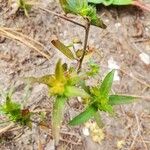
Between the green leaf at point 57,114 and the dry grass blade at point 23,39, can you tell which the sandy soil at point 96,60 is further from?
the green leaf at point 57,114

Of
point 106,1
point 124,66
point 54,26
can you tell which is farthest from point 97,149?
point 106,1

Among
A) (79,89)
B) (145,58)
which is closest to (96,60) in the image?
(145,58)

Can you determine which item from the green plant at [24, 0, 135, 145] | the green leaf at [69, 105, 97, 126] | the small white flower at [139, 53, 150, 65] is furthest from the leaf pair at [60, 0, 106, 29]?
the small white flower at [139, 53, 150, 65]

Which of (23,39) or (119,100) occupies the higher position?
(23,39)

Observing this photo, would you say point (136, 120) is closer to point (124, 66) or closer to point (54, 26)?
point (124, 66)

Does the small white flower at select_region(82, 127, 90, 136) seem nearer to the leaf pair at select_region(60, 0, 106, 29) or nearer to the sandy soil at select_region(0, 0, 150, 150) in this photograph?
the sandy soil at select_region(0, 0, 150, 150)

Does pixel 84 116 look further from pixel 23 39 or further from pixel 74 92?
pixel 23 39

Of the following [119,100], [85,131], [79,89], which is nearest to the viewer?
[79,89]
